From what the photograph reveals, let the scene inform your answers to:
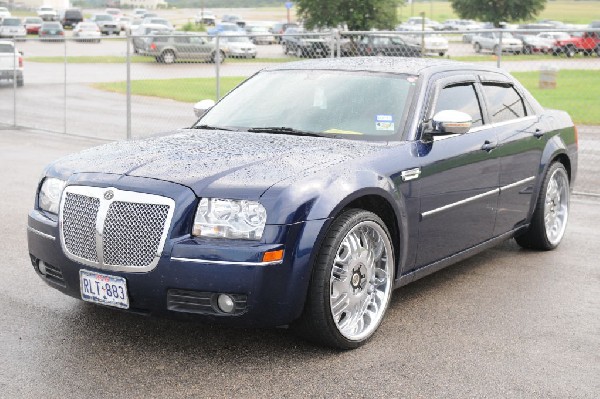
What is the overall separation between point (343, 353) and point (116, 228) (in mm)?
1398

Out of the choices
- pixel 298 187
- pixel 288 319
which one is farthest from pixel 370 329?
pixel 298 187

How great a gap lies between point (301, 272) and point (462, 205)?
1.78m

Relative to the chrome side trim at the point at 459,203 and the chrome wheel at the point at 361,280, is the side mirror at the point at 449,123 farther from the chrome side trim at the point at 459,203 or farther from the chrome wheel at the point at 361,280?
the chrome wheel at the point at 361,280

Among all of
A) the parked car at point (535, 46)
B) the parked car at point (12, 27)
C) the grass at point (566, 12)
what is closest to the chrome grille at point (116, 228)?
the parked car at point (535, 46)

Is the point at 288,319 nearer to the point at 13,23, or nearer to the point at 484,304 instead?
the point at 484,304

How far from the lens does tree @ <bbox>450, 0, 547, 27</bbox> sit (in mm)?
70688

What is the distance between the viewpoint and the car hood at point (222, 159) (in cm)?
472

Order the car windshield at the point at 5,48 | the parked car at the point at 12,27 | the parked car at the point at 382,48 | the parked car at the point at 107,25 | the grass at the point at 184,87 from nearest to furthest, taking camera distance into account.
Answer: the parked car at the point at 382,48 < the grass at the point at 184,87 < the car windshield at the point at 5,48 < the parked car at the point at 12,27 < the parked car at the point at 107,25

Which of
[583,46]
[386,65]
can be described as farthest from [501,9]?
A: [386,65]

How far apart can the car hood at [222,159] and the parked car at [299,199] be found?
12 mm

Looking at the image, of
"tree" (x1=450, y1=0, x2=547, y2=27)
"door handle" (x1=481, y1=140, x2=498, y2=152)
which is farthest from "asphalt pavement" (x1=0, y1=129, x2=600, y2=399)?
"tree" (x1=450, y1=0, x2=547, y2=27)

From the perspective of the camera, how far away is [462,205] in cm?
602

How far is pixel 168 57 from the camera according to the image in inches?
605

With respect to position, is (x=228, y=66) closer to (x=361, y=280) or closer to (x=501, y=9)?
(x=361, y=280)
